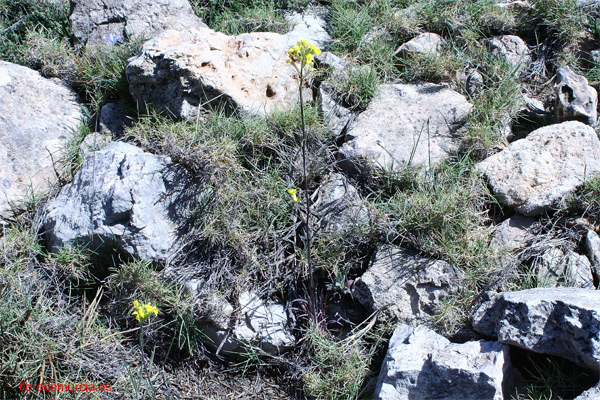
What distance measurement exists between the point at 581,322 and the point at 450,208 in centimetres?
89

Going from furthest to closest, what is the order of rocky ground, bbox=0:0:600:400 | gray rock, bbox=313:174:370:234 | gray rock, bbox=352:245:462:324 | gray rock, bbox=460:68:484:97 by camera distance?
gray rock, bbox=460:68:484:97
gray rock, bbox=313:174:370:234
gray rock, bbox=352:245:462:324
rocky ground, bbox=0:0:600:400

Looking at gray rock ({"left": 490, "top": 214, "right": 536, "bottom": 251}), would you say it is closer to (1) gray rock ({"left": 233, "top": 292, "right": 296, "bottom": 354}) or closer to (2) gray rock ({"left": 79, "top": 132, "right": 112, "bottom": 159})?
(1) gray rock ({"left": 233, "top": 292, "right": 296, "bottom": 354})

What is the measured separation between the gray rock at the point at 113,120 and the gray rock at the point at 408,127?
1.44 m

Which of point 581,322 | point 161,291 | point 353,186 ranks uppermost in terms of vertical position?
point 581,322

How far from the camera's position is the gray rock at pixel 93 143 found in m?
3.48

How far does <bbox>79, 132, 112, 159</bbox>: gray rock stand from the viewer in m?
3.48

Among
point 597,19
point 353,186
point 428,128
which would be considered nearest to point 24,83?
point 353,186

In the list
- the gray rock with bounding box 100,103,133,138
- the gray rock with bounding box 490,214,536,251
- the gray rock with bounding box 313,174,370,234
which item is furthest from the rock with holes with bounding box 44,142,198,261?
the gray rock with bounding box 490,214,536,251

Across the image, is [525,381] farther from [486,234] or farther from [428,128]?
[428,128]

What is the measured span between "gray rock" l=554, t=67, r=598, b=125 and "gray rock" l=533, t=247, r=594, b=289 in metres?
0.90

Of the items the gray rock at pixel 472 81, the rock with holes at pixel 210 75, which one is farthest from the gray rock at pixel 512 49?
the rock with holes at pixel 210 75

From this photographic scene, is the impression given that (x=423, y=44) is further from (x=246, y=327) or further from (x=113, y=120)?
(x=246, y=327)

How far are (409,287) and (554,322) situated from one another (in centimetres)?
72

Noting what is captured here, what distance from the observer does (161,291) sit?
2.88 metres
